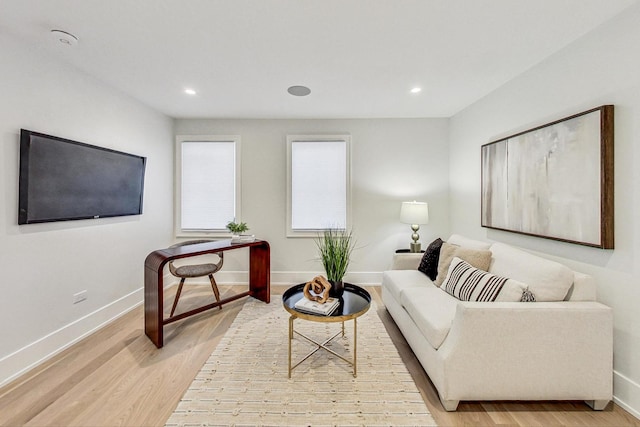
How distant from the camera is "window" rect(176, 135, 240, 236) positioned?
159 inches

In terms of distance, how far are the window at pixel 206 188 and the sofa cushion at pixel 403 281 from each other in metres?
2.36

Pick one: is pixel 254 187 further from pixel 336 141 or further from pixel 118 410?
pixel 118 410

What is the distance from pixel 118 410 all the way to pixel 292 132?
11.4 ft

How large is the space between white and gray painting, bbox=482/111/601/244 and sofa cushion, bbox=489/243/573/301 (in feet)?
1.04

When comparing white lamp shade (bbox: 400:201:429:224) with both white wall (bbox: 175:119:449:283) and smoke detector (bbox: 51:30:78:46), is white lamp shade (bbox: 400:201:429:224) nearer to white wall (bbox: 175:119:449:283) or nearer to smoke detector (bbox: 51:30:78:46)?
white wall (bbox: 175:119:449:283)

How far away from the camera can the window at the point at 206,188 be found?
13.2 feet

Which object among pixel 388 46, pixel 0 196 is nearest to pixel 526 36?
pixel 388 46

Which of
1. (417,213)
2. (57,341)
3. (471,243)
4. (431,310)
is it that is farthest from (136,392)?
(417,213)

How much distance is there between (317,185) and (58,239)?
287cm

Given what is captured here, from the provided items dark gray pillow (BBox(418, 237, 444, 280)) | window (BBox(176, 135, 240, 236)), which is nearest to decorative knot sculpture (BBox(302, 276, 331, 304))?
dark gray pillow (BBox(418, 237, 444, 280))

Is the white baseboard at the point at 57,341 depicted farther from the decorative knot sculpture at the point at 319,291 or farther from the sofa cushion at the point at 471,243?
the sofa cushion at the point at 471,243

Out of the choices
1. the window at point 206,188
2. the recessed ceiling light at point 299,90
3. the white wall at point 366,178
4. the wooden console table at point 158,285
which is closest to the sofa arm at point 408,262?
the white wall at point 366,178

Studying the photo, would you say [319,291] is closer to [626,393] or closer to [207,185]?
[626,393]

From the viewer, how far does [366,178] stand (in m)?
4.01
